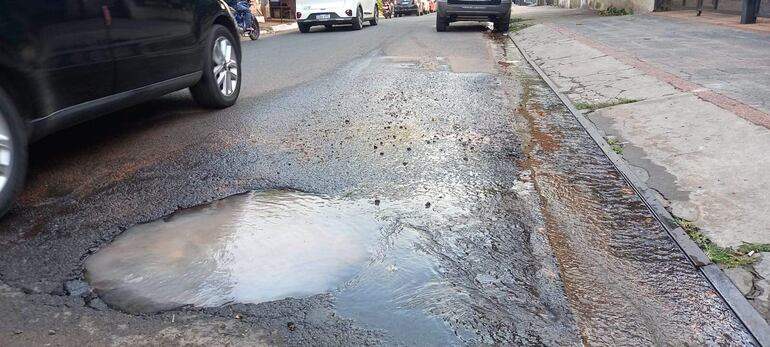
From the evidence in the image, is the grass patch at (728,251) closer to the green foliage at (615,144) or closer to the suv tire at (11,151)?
the green foliage at (615,144)

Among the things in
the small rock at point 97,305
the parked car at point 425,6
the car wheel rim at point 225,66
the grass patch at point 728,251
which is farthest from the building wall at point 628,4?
the small rock at point 97,305

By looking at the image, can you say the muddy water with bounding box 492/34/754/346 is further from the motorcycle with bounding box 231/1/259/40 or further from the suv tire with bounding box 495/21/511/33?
the motorcycle with bounding box 231/1/259/40

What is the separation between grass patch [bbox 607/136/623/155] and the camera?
492 centimetres

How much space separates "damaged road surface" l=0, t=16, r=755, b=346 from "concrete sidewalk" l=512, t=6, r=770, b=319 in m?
0.28

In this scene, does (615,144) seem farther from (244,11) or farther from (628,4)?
(628,4)

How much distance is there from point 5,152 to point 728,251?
3.80 metres

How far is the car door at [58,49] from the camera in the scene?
3254mm

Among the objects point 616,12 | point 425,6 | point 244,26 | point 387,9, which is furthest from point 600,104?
point 425,6

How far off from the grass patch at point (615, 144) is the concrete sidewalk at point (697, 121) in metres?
0.02

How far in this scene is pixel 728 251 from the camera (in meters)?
3.11

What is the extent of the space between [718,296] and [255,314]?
2019 millimetres

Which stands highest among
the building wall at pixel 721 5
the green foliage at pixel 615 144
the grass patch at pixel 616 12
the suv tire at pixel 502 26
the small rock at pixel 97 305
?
the building wall at pixel 721 5

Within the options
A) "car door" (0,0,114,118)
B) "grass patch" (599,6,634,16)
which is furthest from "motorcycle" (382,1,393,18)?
"car door" (0,0,114,118)

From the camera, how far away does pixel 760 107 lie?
555cm
